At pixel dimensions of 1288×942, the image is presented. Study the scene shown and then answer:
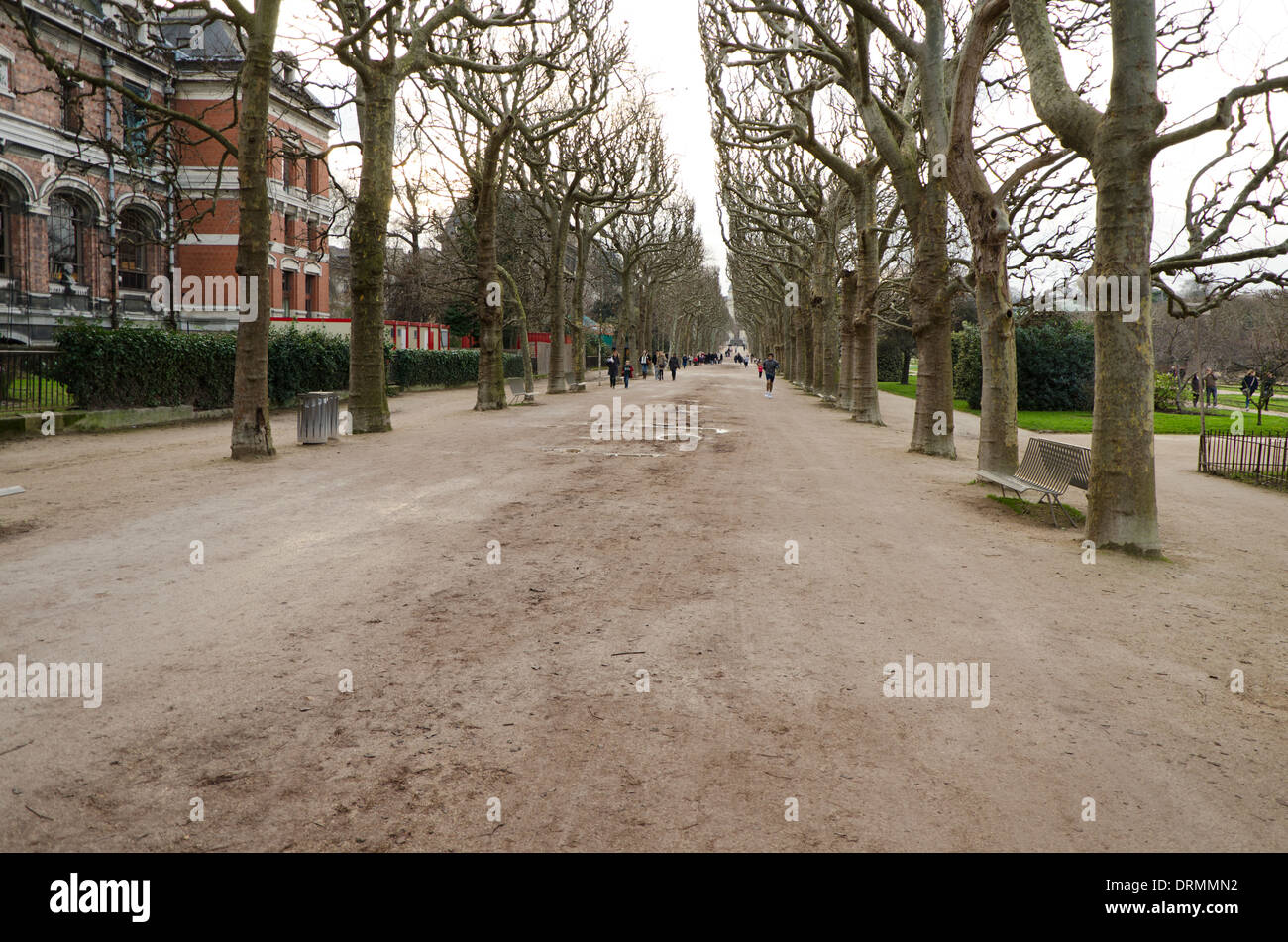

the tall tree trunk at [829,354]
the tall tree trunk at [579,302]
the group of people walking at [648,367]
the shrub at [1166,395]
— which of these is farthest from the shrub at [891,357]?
the tall tree trunk at [579,302]

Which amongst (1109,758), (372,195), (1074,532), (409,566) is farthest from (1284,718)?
(372,195)

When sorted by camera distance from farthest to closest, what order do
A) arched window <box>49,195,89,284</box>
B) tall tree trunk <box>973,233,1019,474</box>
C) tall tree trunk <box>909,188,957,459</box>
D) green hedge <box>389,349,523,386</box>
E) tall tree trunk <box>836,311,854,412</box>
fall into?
green hedge <box>389,349,523,386</box>
arched window <box>49,195,89,284</box>
tall tree trunk <box>836,311,854,412</box>
tall tree trunk <box>909,188,957,459</box>
tall tree trunk <box>973,233,1019,474</box>

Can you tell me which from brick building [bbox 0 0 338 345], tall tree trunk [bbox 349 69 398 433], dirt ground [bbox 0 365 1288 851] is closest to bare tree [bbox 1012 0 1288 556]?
dirt ground [bbox 0 365 1288 851]

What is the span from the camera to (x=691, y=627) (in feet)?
19.3

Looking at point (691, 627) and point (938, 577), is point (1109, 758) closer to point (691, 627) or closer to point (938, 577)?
point (691, 627)

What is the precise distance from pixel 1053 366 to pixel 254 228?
26830 millimetres

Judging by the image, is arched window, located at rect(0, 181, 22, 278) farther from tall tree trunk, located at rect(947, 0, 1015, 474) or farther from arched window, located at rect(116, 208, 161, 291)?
tall tree trunk, located at rect(947, 0, 1015, 474)

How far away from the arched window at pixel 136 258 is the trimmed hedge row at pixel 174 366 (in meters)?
13.4

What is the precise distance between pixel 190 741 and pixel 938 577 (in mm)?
5740

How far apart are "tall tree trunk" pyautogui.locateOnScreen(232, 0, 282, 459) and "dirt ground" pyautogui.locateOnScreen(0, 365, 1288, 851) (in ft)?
10.5

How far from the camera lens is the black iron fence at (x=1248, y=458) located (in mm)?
14516

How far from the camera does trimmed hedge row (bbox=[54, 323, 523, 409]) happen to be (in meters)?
16.8

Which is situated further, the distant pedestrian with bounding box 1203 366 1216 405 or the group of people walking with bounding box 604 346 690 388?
the group of people walking with bounding box 604 346 690 388

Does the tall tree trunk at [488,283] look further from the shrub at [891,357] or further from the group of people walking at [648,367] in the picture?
the shrub at [891,357]
